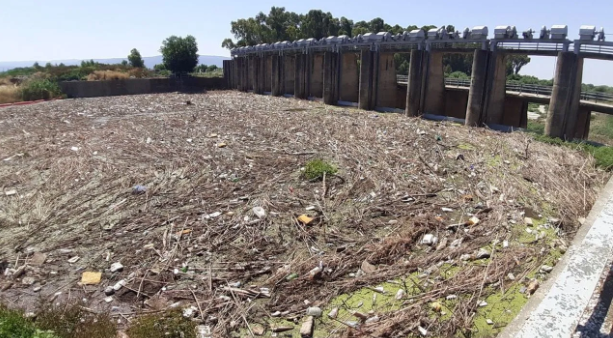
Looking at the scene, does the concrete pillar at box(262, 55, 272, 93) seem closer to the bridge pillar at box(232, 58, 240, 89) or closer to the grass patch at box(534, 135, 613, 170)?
the bridge pillar at box(232, 58, 240, 89)

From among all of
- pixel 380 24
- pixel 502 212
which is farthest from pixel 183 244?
pixel 380 24

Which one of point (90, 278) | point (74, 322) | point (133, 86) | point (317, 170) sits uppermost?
point (133, 86)

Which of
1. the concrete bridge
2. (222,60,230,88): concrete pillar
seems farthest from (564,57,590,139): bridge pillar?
(222,60,230,88): concrete pillar

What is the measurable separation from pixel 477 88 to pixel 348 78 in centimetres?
1066

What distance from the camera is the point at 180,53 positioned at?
39.0m

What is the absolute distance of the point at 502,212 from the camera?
7691mm

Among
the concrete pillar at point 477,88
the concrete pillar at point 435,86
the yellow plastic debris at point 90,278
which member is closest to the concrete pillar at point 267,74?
the concrete pillar at point 435,86

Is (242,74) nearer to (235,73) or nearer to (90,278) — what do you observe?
(235,73)

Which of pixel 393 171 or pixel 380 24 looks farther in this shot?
pixel 380 24

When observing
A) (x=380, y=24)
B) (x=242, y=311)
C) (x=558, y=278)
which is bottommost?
(x=242, y=311)

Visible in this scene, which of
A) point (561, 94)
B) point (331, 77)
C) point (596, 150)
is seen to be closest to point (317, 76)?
point (331, 77)

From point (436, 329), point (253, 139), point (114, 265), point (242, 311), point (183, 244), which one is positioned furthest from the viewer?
point (253, 139)

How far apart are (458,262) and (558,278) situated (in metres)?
3.07

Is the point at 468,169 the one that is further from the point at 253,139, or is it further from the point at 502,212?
the point at 253,139
